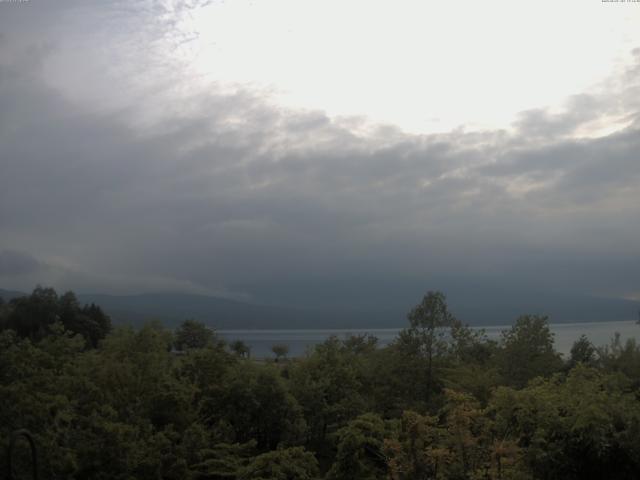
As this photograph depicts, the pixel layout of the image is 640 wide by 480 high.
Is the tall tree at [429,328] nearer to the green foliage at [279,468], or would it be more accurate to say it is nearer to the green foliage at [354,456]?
the green foliage at [354,456]

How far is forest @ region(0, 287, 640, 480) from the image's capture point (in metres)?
15.8

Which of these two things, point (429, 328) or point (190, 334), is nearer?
point (429, 328)

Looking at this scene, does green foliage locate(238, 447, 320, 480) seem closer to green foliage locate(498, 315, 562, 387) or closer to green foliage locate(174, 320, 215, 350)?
green foliage locate(498, 315, 562, 387)

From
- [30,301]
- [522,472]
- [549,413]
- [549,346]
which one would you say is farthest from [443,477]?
[30,301]

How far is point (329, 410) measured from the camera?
24.7m

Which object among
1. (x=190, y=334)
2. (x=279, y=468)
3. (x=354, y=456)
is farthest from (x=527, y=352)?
A: (x=190, y=334)

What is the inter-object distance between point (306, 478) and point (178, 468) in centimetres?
432

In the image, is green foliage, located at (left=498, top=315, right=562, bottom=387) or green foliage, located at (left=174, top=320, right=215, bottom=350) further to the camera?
green foliage, located at (left=174, top=320, right=215, bottom=350)

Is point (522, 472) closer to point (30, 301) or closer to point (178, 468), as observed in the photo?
point (178, 468)

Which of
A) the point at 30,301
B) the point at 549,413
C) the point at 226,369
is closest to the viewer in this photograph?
the point at 549,413

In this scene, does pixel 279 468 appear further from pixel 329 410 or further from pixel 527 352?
pixel 527 352

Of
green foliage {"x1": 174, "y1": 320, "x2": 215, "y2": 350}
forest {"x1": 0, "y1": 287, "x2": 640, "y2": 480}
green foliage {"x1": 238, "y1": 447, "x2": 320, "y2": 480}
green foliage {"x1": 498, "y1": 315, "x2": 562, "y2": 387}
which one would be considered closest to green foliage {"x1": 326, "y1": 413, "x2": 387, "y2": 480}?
forest {"x1": 0, "y1": 287, "x2": 640, "y2": 480}

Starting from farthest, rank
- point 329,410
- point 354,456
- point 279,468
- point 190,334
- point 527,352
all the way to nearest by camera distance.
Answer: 1. point 190,334
2. point 527,352
3. point 329,410
4. point 354,456
5. point 279,468

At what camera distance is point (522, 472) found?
15.4m
